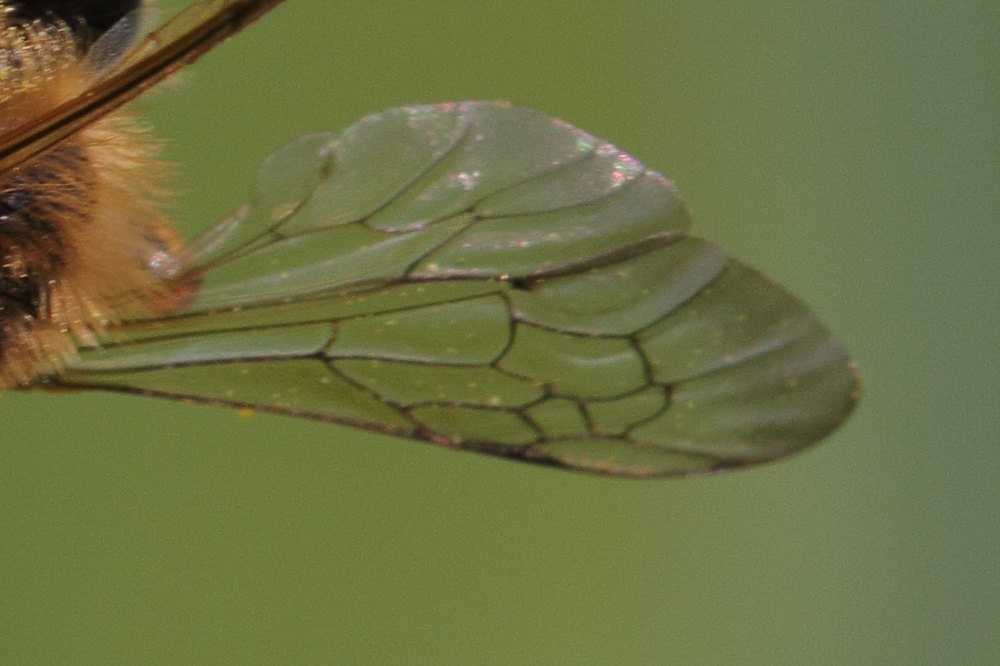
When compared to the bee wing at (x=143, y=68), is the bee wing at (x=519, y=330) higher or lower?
lower

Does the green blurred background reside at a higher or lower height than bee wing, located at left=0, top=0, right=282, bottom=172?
lower

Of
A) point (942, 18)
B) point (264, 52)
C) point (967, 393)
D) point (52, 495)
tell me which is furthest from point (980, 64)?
point (52, 495)

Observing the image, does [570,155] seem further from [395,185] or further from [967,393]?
[967,393]

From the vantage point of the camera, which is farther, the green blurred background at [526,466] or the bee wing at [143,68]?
the green blurred background at [526,466]

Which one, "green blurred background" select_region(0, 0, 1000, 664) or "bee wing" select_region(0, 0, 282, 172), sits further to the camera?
"green blurred background" select_region(0, 0, 1000, 664)

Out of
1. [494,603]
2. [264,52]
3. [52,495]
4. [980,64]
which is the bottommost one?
[494,603]

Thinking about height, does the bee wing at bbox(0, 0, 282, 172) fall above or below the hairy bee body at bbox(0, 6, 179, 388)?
above
